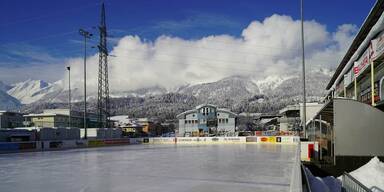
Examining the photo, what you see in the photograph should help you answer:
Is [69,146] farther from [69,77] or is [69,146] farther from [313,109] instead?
[313,109]

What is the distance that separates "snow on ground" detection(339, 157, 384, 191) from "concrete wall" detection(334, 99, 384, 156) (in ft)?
9.50

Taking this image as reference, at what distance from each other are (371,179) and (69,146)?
35482mm

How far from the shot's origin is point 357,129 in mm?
20484

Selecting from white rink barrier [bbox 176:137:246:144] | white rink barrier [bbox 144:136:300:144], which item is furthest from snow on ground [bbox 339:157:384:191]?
white rink barrier [bbox 176:137:246:144]

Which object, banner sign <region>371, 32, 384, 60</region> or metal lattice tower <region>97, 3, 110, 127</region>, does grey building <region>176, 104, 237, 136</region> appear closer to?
metal lattice tower <region>97, 3, 110, 127</region>

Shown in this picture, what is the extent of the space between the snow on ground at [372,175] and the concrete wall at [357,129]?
2.89 meters

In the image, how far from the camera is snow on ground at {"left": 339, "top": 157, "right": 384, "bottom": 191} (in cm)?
1500

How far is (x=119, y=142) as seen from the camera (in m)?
52.9

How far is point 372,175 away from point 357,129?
4862 millimetres

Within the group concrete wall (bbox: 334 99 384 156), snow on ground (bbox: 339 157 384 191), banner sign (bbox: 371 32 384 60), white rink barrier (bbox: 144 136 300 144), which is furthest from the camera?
white rink barrier (bbox: 144 136 300 144)

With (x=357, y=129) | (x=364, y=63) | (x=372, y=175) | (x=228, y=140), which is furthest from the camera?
(x=228, y=140)

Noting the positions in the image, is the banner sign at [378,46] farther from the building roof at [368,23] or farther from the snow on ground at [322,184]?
the snow on ground at [322,184]

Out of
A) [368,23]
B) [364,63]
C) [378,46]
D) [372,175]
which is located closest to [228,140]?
[364,63]

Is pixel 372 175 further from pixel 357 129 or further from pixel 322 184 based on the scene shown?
pixel 357 129
